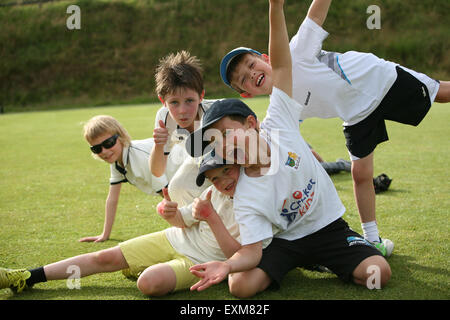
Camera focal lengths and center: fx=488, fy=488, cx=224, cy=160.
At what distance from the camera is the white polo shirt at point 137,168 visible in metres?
4.13

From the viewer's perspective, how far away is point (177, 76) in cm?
352

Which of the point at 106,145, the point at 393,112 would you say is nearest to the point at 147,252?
the point at 106,145

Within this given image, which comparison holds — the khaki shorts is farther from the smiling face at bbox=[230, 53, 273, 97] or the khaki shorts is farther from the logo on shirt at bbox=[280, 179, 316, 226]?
the smiling face at bbox=[230, 53, 273, 97]

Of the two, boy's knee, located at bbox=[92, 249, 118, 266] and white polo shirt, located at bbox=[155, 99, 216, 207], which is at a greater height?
white polo shirt, located at bbox=[155, 99, 216, 207]

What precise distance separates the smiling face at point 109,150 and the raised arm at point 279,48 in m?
1.75

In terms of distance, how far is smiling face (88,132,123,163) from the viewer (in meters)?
4.04

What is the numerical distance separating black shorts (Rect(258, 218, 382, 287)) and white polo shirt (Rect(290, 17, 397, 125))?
98 centimetres

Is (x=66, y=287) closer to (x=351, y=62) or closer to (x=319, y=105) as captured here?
(x=319, y=105)

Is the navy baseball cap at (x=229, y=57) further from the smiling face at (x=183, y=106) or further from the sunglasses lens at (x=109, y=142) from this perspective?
the sunglasses lens at (x=109, y=142)

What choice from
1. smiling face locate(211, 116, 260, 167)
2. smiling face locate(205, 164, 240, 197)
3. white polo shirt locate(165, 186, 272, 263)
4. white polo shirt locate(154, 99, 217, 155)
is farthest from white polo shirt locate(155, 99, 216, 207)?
smiling face locate(211, 116, 260, 167)

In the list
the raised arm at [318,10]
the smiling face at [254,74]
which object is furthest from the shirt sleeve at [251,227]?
the raised arm at [318,10]

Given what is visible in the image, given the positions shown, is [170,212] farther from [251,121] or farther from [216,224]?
[251,121]
